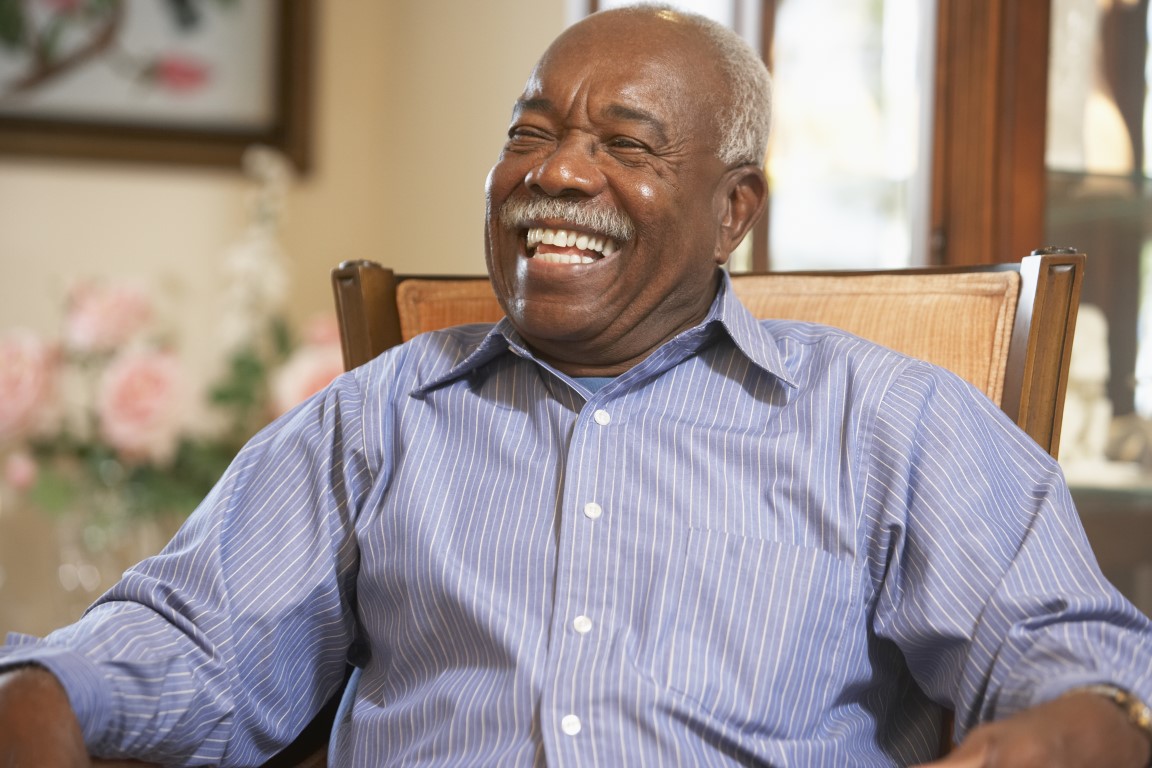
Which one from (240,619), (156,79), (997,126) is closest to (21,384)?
(156,79)

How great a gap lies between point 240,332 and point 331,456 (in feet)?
4.73

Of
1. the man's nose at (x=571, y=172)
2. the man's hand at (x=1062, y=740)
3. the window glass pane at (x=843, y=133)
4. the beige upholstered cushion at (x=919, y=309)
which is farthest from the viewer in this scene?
the window glass pane at (x=843, y=133)

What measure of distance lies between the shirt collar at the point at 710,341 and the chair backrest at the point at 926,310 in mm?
177

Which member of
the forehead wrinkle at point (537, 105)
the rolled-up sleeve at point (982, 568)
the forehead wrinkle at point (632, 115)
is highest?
the forehead wrinkle at point (537, 105)

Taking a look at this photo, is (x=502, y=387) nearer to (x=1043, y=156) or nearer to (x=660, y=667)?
(x=660, y=667)

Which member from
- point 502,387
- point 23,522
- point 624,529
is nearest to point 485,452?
point 502,387

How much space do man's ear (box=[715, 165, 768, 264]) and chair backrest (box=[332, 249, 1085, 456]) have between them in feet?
0.40

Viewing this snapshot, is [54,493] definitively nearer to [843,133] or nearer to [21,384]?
[21,384]

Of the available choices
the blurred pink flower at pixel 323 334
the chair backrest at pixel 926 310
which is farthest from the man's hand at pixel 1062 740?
the blurred pink flower at pixel 323 334

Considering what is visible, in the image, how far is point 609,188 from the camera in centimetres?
135

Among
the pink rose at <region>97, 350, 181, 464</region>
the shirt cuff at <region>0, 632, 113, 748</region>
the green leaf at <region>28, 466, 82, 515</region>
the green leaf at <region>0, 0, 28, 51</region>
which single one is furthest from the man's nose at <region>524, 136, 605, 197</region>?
the green leaf at <region>0, 0, 28, 51</region>

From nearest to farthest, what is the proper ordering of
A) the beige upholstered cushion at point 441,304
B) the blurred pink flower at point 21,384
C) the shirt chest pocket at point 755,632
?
the shirt chest pocket at point 755,632, the beige upholstered cushion at point 441,304, the blurred pink flower at point 21,384

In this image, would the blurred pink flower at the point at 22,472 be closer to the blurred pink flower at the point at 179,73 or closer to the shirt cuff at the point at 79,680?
the blurred pink flower at the point at 179,73

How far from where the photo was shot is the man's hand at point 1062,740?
947 millimetres
